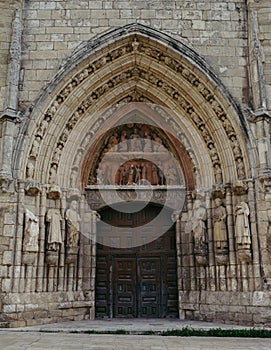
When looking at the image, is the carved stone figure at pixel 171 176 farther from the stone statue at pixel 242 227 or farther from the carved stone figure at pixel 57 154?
the carved stone figure at pixel 57 154

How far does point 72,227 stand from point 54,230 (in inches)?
15.7

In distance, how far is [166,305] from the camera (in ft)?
27.6

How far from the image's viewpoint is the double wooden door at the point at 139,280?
8414 mm

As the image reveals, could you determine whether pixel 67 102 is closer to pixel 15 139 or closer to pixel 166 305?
pixel 15 139

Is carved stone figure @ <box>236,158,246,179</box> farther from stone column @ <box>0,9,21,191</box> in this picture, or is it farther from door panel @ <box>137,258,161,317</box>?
stone column @ <box>0,9,21,191</box>

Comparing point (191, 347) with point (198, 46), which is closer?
point (191, 347)

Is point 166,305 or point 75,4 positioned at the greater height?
point 75,4

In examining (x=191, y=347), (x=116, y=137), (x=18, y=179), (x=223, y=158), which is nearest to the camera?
(x=191, y=347)

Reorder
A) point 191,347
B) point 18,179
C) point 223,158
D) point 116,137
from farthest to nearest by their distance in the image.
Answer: point 116,137, point 223,158, point 18,179, point 191,347

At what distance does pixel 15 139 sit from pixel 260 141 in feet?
14.6

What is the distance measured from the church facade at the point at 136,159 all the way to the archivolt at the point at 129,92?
0.02 meters

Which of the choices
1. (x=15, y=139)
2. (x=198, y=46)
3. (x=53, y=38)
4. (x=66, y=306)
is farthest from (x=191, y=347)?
(x=53, y=38)

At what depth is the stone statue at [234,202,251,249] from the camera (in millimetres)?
7297

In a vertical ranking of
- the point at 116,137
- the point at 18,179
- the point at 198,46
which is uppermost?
the point at 198,46
